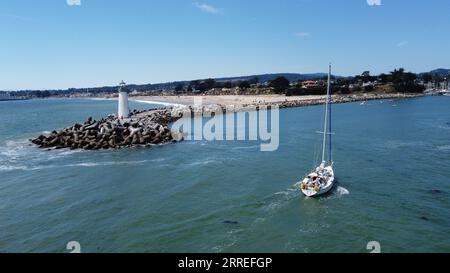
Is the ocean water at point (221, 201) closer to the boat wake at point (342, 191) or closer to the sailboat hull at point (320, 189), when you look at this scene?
the boat wake at point (342, 191)

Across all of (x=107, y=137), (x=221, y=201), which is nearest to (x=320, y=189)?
(x=221, y=201)

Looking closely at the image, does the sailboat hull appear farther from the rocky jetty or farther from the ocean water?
the rocky jetty

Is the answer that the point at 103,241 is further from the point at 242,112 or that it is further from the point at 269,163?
the point at 242,112

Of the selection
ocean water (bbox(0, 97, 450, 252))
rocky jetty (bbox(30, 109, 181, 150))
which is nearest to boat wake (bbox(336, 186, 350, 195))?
ocean water (bbox(0, 97, 450, 252))

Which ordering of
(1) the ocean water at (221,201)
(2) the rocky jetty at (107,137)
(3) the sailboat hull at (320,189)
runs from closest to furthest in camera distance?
(1) the ocean water at (221,201) → (3) the sailboat hull at (320,189) → (2) the rocky jetty at (107,137)

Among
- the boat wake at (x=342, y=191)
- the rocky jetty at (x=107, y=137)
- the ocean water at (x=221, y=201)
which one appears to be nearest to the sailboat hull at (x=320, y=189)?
the ocean water at (x=221, y=201)

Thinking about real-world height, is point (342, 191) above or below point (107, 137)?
below

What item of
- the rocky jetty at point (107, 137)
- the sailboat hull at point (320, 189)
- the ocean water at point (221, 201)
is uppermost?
the rocky jetty at point (107, 137)

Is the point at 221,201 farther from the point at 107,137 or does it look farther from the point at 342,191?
the point at 107,137
